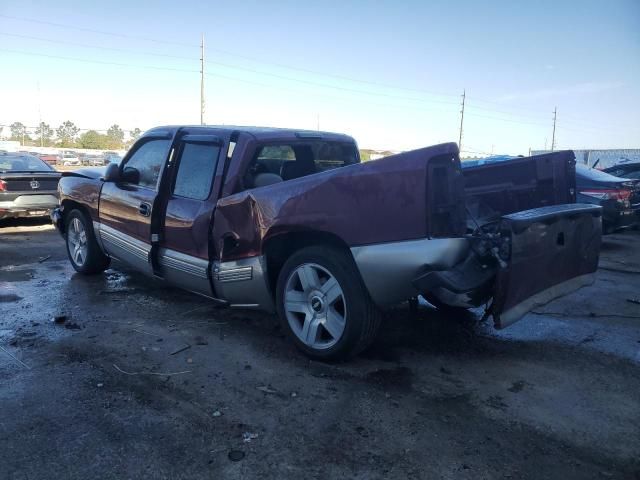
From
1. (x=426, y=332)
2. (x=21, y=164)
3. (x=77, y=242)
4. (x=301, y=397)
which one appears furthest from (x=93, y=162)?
(x=301, y=397)

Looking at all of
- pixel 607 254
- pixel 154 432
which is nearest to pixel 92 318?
pixel 154 432

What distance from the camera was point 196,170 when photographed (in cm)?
435

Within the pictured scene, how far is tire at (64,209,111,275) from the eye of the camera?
19.2 ft

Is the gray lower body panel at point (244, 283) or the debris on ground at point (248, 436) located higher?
the gray lower body panel at point (244, 283)

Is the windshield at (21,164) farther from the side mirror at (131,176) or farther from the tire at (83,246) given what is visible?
the side mirror at (131,176)

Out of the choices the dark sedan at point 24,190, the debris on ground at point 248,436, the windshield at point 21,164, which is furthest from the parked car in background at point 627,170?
the windshield at point 21,164

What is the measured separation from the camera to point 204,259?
13.6 ft

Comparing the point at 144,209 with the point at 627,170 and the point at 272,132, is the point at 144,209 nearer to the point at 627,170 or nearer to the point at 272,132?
the point at 272,132

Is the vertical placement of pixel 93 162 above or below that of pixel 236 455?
above

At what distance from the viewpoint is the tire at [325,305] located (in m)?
3.33

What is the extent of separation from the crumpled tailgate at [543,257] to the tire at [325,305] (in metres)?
0.86

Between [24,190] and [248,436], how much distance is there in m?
8.52

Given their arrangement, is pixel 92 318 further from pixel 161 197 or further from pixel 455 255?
pixel 455 255

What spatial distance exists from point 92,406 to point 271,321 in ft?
6.22
